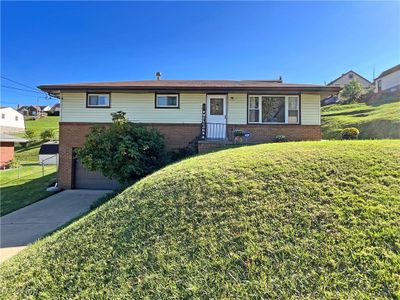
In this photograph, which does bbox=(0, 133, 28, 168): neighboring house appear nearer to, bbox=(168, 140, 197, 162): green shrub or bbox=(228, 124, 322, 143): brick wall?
bbox=(168, 140, 197, 162): green shrub

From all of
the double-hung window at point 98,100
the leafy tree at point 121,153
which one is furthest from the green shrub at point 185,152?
the double-hung window at point 98,100

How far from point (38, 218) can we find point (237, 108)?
939cm

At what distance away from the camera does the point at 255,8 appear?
395 inches

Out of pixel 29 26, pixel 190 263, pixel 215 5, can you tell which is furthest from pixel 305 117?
pixel 29 26

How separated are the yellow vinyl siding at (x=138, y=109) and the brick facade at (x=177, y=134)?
0.35m

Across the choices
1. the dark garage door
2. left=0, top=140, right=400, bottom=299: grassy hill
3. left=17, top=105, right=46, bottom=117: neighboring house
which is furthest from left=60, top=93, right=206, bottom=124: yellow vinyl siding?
left=17, top=105, right=46, bottom=117: neighboring house

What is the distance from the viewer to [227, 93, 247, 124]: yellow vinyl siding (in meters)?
12.7

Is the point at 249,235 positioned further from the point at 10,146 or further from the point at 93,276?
the point at 10,146

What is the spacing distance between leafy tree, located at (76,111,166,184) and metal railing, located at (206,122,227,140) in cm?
345

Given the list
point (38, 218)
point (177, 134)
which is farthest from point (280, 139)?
point (38, 218)

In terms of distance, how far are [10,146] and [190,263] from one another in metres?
29.1

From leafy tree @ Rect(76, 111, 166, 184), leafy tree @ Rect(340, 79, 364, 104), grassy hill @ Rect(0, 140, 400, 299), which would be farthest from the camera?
leafy tree @ Rect(340, 79, 364, 104)

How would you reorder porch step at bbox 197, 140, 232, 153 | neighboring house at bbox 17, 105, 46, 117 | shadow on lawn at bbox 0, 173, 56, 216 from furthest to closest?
1. neighboring house at bbox 17, 105, 46, 117
2. porch step at bbox 197, 140, 232, 153
3. shadow on lawn at bbox 0, 173, 56, 216

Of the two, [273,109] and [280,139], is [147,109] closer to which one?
[273,109]
